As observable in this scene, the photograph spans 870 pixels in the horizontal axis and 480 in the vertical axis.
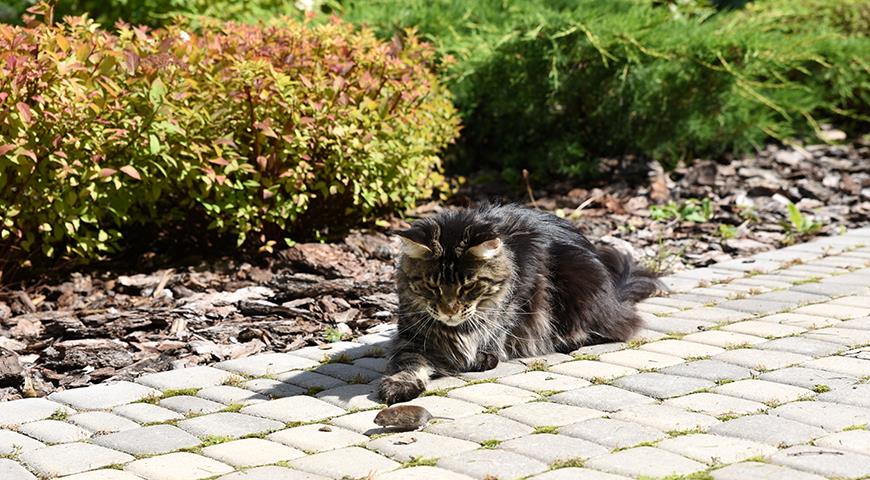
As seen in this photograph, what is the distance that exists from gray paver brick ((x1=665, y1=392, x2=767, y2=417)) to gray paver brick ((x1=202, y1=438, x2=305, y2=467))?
151cm

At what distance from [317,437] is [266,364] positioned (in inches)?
45.1

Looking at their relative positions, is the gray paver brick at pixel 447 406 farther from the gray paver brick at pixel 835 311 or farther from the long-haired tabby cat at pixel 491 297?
the gray paver brick at pixel 835 311

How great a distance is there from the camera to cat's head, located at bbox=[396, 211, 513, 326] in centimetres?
486

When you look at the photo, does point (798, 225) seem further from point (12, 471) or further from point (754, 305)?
point (12, 471)

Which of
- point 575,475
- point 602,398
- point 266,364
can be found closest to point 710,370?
point 602,398

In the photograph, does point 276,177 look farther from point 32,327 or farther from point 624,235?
point 624,235

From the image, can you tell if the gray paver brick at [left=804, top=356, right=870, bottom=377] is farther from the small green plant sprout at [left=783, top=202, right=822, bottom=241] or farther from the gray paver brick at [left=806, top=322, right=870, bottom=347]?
the small green plant sprout at [left=783, top=202, right=822, bottom=241]

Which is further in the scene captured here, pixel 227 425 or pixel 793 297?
pixel 793 297

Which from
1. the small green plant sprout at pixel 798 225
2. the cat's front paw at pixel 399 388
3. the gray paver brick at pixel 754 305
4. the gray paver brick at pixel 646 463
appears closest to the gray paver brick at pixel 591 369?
the cat's front paw at pixel 399 388

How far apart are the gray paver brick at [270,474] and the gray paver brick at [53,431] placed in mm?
794

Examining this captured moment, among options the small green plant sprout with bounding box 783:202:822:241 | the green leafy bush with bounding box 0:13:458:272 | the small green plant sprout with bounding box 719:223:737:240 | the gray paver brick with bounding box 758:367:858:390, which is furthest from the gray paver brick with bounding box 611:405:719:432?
the small green plant sprout with bounding box 783:202:822:241

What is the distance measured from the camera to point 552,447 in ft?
12.5

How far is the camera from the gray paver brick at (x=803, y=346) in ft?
16.3

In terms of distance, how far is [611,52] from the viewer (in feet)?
28.0
